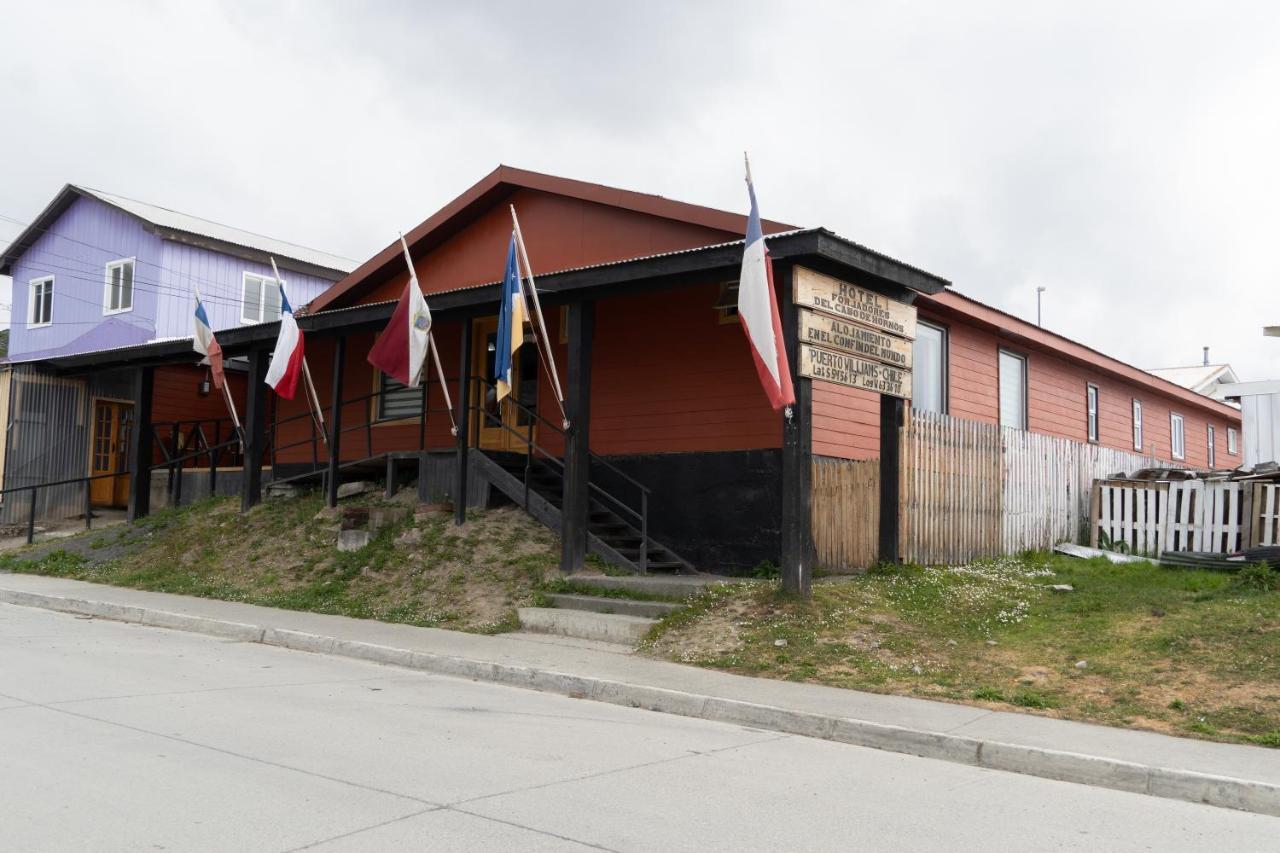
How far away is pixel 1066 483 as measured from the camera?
17500 millimetres

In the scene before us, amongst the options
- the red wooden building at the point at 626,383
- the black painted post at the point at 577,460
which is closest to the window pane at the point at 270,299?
the red wooden building at the point at 626,383

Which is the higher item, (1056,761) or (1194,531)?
(1194,531)

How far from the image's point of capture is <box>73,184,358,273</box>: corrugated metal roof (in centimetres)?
2735

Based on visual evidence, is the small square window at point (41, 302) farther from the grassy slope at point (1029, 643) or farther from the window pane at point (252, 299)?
the grassy slope at point (1029, 643)

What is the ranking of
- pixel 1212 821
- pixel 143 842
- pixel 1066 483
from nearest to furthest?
pixel 143 842 → pixel 1212 821 → pixel 1066 483

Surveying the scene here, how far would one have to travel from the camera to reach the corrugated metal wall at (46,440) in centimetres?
2173

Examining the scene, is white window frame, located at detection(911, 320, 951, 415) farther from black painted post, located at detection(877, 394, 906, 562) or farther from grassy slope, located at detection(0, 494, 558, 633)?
grassy slope, located at detection(0, 494, 558, 633)

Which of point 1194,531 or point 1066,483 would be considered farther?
point 1066,483

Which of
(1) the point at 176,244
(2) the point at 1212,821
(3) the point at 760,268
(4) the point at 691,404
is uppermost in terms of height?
(1) the point at 176,244

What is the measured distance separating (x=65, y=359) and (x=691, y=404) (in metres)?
14.2

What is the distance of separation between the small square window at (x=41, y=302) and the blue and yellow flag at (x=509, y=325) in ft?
70.7

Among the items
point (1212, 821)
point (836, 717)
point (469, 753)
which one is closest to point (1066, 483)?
point (836, 717)

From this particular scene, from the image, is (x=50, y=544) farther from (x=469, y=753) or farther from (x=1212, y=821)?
(x=1212, y=821)

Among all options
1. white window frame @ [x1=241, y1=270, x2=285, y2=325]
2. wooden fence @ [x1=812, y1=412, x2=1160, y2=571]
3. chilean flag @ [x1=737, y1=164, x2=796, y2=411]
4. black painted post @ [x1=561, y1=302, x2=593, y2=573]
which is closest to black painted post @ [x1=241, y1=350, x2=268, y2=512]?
black painted post @ [x1=561, y1=302, x2=593, y2=573]
